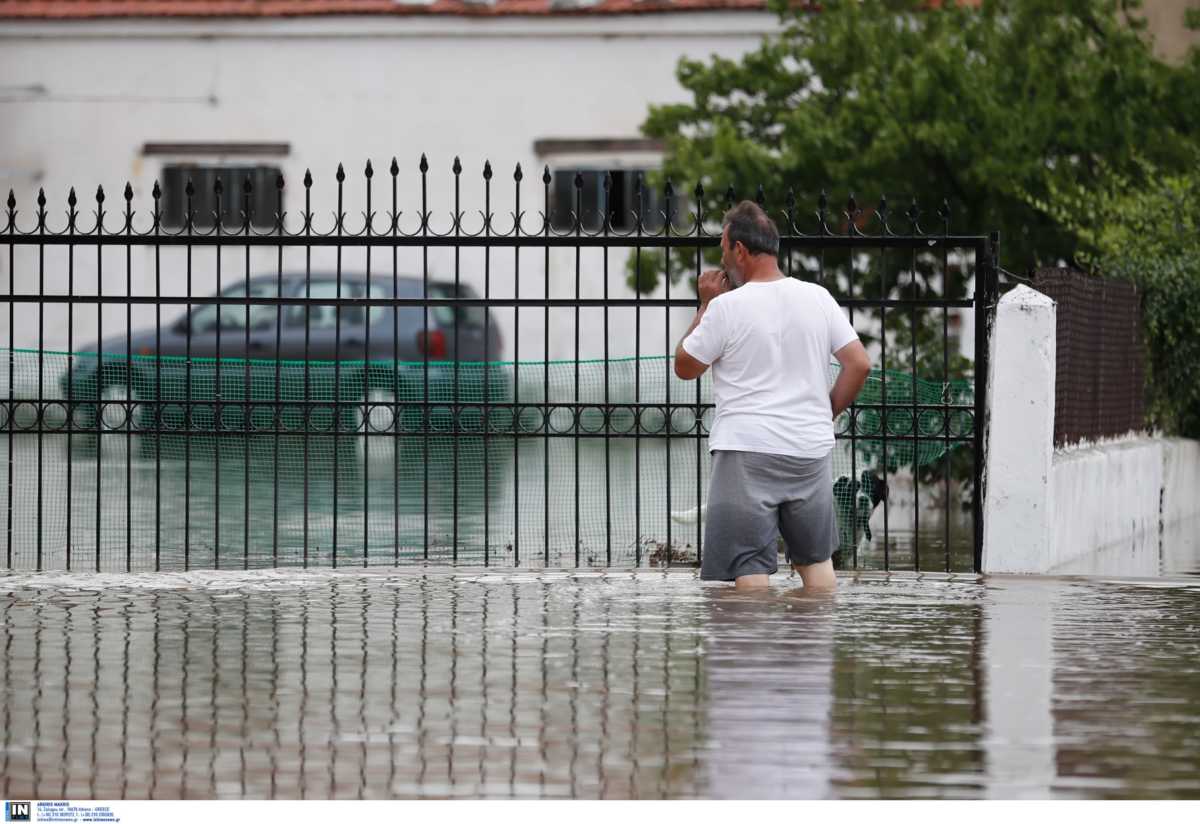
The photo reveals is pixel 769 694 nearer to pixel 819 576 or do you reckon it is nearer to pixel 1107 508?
pixel 819 576

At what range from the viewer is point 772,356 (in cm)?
888

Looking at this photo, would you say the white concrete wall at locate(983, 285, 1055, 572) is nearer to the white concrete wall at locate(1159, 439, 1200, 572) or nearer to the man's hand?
the man's hand

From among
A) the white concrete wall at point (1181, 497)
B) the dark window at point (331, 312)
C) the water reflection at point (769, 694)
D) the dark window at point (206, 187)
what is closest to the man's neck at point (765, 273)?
the water reflection at point (769, 694)

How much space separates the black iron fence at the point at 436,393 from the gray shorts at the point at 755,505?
1487 millimetres

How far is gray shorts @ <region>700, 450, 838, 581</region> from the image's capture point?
895 cm

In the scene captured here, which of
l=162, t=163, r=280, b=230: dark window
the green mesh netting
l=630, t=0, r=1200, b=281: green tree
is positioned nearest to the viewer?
the green mesh netting

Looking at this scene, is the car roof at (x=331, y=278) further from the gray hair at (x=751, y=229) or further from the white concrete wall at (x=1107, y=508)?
the gray hair at (x=751, y=229)

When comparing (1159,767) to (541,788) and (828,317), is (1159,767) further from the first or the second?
(828,317)

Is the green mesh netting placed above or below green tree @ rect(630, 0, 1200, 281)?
below

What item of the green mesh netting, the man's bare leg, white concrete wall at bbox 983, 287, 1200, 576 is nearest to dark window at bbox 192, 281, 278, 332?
the green mesh netting

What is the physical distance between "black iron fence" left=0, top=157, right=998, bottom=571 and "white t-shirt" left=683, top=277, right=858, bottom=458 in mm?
1190

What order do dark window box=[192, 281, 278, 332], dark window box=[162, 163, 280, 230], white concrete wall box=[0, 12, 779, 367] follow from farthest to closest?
dark window box=[162, 163, 280, 230], white concrete wall box=[0, 12, 779, 367], dark window box=[192, 281, 278, 332]

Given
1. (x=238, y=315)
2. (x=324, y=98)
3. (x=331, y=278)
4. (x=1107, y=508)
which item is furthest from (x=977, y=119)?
(x=324, y=98)

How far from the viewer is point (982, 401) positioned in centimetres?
1097
